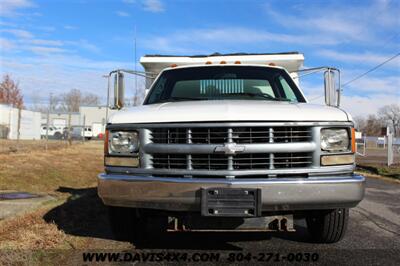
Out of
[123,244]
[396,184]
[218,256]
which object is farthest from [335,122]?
[396,184]

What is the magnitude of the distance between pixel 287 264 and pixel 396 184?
31.5ft

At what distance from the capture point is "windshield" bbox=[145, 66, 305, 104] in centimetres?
531

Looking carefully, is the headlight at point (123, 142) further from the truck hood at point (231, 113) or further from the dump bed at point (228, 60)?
the dump bed at point (228, 60)

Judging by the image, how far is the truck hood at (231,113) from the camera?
385 cm

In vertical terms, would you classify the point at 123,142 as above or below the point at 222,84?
below

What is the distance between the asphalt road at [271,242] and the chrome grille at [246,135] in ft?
4.01

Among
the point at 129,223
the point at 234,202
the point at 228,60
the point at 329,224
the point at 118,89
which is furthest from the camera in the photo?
the point at 228,60

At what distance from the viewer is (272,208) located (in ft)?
12.2

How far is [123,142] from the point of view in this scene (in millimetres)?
4117

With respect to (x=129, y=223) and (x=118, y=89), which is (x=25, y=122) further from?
(x=129, y=223)

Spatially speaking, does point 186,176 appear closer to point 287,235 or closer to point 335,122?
point 335,122

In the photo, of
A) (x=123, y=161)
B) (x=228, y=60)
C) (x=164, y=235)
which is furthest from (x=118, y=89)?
(x=123, y=161)

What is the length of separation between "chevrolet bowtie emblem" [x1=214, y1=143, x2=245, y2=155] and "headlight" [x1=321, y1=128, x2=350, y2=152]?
74 centimetres

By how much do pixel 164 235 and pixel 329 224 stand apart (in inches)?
74.3
